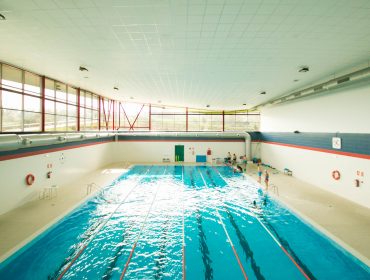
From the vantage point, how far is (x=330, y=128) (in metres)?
11.2

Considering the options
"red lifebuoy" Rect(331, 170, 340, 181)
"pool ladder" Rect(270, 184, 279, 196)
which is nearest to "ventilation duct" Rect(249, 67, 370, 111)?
"red lifebuoy" Rect(331, 170, 340, 181)

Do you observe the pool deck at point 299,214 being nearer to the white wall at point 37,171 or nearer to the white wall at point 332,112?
the white wall at point 37,171

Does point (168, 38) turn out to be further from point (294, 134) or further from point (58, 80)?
point (294, 134)

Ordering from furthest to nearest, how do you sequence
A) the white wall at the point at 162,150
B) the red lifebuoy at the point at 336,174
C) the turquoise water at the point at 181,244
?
the white wall at the point at 162,150
the red lifebuoy at the point at 336,174
the turquoise water at the point at 181,244

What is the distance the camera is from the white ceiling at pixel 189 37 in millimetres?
4199

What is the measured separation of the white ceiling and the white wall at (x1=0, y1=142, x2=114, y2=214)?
4.51 metres

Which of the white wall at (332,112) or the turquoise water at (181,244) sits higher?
the white wall at (332,112)

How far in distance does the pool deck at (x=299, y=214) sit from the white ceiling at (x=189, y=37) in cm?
598

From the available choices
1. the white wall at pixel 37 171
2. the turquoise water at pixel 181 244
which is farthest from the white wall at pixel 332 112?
the white wall at pixel 37 171

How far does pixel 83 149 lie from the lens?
14797mm

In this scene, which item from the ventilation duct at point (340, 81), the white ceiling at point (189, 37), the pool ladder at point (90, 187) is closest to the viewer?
the white ceiling at point (189, 37)

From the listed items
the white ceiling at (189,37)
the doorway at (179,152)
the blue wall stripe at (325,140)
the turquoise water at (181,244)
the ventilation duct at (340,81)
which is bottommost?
the turquoise water at (181,244)

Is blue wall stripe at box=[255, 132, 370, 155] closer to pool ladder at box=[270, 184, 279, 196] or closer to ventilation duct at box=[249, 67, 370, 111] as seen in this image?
ventilation duct at box=[249, 67, 370, 111]

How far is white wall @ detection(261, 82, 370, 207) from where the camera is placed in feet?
29.9
